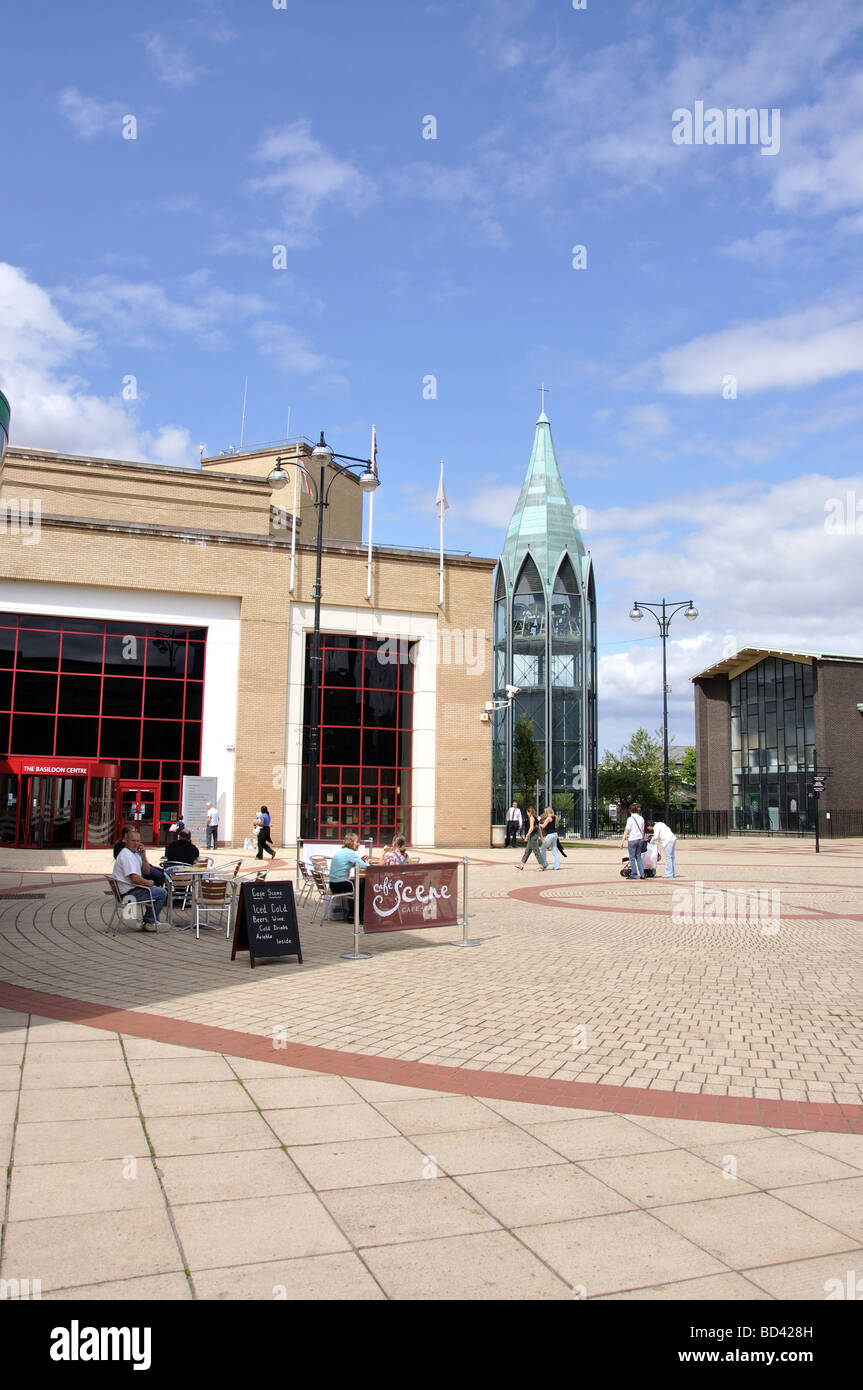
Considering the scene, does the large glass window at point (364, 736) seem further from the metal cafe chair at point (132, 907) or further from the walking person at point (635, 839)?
the metal cafe chair at point (132, 907)

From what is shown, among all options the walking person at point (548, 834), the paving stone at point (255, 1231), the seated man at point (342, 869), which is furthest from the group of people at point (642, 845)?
the paving stone at point (255, 1231)

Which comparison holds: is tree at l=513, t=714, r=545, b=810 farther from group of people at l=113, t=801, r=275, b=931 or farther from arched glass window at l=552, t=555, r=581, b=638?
group of people at l=113, t=801, r=275, b=931

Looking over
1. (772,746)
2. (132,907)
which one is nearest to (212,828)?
(132,907)

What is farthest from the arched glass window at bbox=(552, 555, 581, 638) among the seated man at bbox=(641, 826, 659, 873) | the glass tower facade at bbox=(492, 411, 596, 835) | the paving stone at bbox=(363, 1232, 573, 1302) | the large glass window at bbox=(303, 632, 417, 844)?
the paving stone at bbox=(363, 1232, 573, 1302)

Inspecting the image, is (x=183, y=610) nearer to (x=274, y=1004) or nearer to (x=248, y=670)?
(x=248, y=670)

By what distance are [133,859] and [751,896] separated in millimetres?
11155

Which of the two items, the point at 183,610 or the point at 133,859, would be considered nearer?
the point at 133,859

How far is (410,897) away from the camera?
433 inches

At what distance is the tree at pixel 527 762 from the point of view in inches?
2189

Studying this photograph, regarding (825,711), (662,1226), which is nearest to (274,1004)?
(662,1226)

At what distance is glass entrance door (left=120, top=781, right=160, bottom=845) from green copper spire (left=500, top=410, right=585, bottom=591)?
128ft

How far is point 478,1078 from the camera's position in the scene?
232 inches
